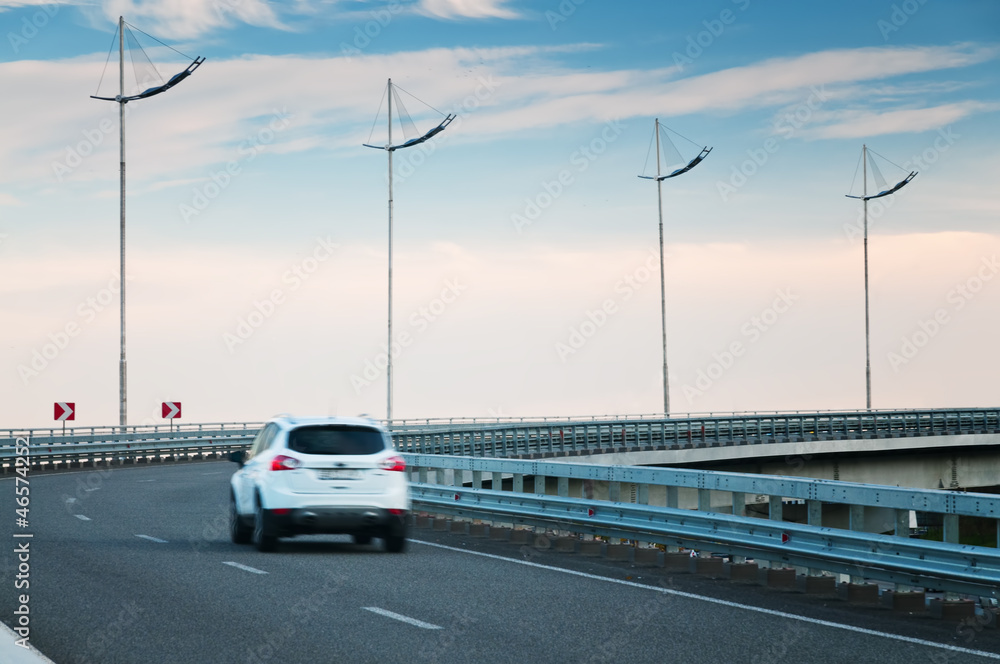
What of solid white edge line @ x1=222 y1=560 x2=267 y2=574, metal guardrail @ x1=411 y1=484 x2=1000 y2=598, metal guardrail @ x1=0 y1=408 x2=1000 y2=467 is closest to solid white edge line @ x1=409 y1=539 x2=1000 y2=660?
metal guardrail @ x1=411 y1=484 x2=1000 y2=598

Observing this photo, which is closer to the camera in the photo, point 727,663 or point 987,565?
point 727,663

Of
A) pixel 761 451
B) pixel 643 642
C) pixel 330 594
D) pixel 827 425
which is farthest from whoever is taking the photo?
pixel 827 425

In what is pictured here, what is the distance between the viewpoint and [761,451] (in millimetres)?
54875

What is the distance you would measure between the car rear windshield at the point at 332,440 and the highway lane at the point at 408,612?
1.29 meters

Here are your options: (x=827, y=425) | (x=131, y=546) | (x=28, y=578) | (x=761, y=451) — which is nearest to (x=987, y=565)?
(x=28, y=578)

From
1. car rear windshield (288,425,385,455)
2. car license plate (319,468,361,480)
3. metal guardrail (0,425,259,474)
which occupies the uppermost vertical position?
car rear windshield (288,425,385,455)

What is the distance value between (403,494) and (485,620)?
568 centimetres

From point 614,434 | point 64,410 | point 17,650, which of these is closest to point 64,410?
point 64,410

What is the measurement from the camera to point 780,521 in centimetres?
1380

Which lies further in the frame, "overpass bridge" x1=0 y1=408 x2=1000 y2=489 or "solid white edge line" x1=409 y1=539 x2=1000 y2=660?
"overpass bridge" x1=0 y1=408 x2=1000 y2=489

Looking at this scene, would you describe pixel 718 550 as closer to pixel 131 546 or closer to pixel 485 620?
pixel 485 620

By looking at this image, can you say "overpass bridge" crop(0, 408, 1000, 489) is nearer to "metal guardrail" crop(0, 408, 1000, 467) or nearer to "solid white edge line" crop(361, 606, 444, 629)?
"metal guardrail" crop(0, 408, 1000, 467)

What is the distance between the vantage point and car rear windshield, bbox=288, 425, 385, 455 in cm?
1633

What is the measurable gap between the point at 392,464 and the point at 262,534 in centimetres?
177
